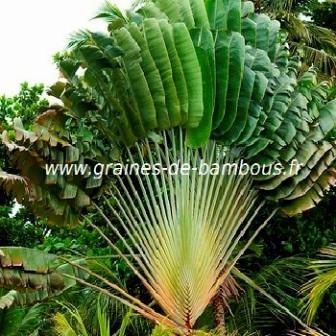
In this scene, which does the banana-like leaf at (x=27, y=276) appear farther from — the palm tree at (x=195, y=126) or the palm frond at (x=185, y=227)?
the palm frond at (x=185, y=227)

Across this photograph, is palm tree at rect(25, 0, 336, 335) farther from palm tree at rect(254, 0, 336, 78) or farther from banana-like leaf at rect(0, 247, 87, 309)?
palm tree at rect(254, 0, 336, 78)

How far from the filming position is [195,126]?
6621 mm

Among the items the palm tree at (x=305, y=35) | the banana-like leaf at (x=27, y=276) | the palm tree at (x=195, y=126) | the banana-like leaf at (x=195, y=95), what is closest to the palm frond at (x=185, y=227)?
the palm tree at (x=195, y=126)

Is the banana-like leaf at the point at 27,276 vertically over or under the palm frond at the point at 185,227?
under

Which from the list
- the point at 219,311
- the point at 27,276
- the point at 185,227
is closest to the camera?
→ the point at 27,276

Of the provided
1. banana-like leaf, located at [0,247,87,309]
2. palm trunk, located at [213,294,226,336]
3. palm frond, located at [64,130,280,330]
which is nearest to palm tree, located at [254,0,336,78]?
palm frond, located at [64,130,280,330]

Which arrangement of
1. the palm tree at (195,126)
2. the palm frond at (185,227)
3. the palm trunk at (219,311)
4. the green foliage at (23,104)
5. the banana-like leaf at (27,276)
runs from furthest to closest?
the green foliage at (23,104) < the palm trunk at (219,311) < the palm tree at (195,126) < the palm frond at (185,227) < the banana-like leaf at (27,276)

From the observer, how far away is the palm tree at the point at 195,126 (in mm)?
6191

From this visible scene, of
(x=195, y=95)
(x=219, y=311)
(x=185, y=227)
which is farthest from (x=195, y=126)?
(x=219, y=311)

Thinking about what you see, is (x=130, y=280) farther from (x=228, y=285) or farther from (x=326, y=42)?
(x=326, y=42)

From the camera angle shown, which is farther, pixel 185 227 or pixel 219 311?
pixel 219 311

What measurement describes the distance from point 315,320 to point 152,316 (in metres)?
2.64

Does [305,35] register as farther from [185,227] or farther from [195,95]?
[185,227]

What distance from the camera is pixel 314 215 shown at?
8.37 metres
